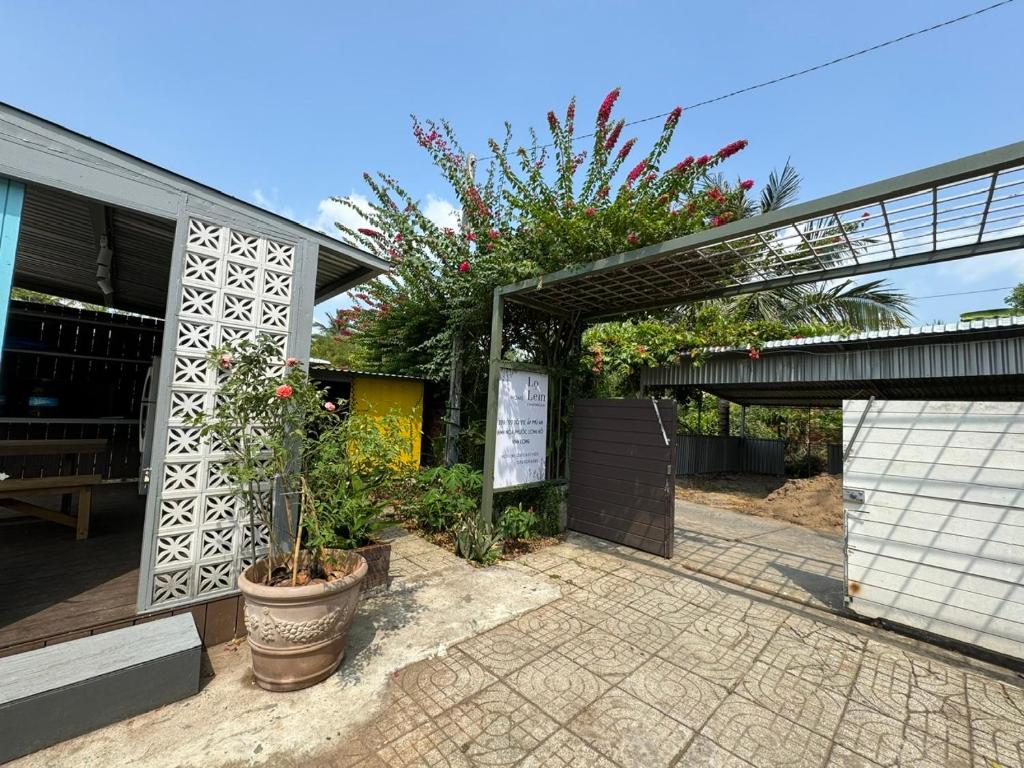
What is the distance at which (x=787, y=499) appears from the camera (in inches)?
336

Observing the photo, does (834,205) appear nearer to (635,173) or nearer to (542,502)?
(635,173)

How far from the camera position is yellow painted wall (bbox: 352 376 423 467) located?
7.13 meters

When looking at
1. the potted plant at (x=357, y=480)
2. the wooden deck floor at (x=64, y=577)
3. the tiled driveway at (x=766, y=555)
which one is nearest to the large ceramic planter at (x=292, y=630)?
the potted plant at (x=357, y=480)

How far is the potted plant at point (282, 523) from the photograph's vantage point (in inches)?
91.6

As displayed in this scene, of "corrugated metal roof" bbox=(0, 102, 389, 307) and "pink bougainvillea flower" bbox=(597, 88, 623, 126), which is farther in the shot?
"pink bougainvillea flower" bbox=(597, 88, 623, 126)

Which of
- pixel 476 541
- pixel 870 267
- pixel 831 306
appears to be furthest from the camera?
pixel 831 306

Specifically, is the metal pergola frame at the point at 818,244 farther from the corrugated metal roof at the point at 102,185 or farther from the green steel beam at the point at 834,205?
the corrugated metal roof at the point at 102,185

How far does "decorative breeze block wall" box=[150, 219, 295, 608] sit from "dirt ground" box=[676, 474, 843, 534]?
26.8 ft

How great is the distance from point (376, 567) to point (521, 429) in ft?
6.93

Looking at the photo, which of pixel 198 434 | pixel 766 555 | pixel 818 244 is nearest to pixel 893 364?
pixel 766 555

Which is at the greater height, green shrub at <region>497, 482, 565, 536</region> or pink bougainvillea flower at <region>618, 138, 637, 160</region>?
pink bougainvillea flower at <region>618, 138, 637, 160</region>

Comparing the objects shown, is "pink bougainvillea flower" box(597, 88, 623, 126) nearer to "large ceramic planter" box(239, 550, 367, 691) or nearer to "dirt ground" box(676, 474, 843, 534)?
"large ceramic planter" box(239, 550, 367, 691)

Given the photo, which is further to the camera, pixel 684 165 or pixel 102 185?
A: pixel 684 165

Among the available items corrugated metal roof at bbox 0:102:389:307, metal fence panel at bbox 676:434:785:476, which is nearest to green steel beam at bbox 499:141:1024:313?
corrugated metal roof at bbox 0:102:389:307
